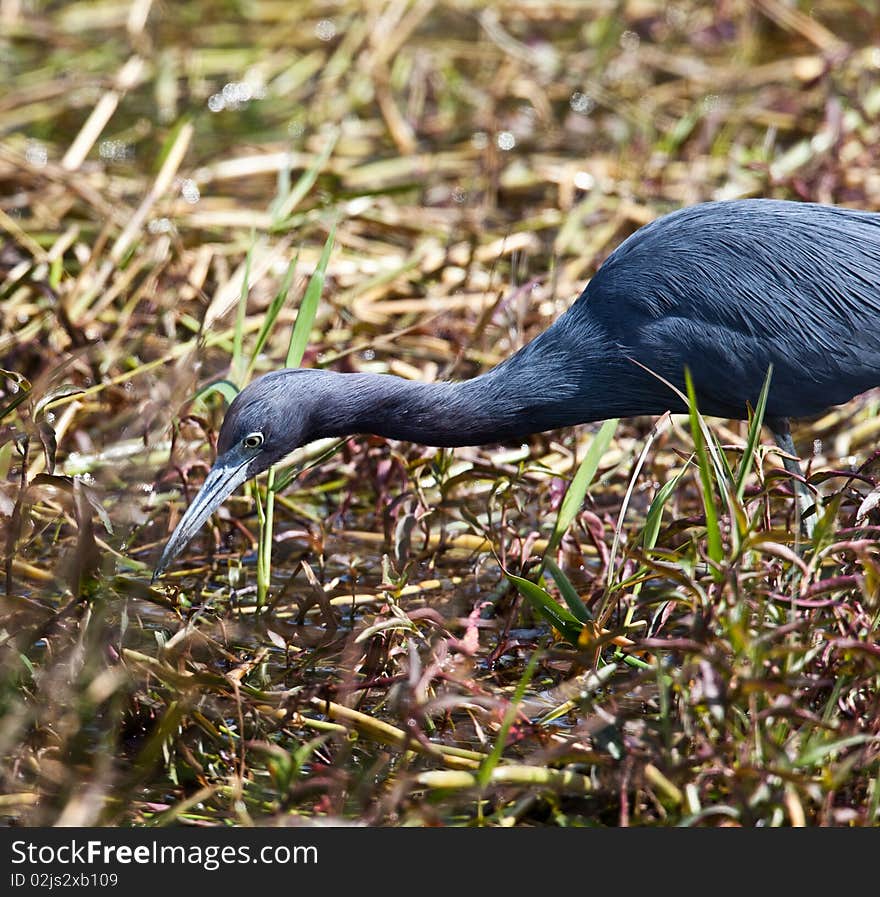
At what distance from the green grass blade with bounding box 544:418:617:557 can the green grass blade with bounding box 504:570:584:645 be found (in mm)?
319

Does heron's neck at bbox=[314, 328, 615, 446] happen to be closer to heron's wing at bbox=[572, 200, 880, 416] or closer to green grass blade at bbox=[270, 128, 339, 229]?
heron's wing at bbox=[572, 200, 880, 416]

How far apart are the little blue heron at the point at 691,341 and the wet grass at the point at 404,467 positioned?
21cm

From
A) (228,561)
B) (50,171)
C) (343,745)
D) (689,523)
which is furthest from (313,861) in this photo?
(50,171)

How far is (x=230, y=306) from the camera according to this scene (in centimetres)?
581

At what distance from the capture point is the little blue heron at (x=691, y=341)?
4.39 m

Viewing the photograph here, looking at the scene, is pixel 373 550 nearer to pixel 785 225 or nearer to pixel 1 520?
pixel 1 520

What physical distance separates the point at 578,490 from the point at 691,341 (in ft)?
1.88

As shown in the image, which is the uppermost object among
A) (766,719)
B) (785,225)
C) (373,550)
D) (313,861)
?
(785,225)

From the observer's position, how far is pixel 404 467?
4.90m

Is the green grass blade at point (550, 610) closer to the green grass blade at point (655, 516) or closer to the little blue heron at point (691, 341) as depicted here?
the green grass blade at point (655, 516)

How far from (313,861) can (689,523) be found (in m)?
1.29

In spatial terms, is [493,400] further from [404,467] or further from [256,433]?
[256,433]

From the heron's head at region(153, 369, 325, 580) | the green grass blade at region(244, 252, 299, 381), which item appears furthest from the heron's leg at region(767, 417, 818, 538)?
the green grass blade at region(244, 252, 299, 381)

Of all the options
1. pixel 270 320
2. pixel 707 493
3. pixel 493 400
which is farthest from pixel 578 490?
pixel 270 320
